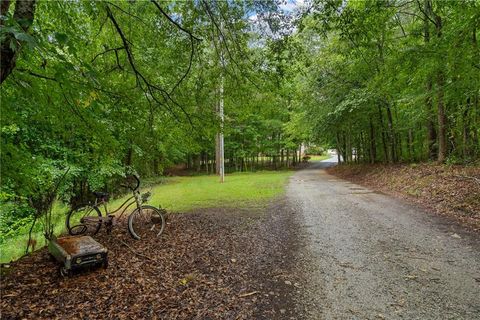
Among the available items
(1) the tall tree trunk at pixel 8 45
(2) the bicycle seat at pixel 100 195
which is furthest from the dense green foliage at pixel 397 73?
(2) the bicycle seat at pixel 100 195

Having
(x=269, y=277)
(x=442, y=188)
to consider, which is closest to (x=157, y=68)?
(x=269, y=277)

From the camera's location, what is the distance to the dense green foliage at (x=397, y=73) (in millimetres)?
5121

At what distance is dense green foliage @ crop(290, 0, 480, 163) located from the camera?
5121 millimetres

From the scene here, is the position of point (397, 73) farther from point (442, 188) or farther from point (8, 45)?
→ point (8, 45)

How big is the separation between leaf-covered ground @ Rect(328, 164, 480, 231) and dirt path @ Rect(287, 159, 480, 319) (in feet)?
2.07

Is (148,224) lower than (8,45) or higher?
lower

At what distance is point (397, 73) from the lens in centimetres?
706

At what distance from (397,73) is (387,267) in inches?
210

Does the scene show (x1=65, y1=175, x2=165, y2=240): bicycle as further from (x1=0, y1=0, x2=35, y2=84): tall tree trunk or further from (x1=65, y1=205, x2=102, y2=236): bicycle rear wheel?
(x1=0, y1=0, x2=35, y2=84): tall tree trunk

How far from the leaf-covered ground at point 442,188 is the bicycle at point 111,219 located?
235 inches

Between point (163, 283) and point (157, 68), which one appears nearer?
point (163, 283)

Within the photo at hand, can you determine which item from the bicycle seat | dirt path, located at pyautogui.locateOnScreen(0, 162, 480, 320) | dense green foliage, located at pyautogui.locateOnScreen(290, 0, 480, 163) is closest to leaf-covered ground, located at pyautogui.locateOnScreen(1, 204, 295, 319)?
dirt path, located at pyautogui.locateOnScreen(0, 162, 480, 320)

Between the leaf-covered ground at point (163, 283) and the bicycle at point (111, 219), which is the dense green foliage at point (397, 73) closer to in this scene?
the leaf-covered ground at point (163, 283)

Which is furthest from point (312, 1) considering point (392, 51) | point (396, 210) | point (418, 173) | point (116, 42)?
point (418, 173)
